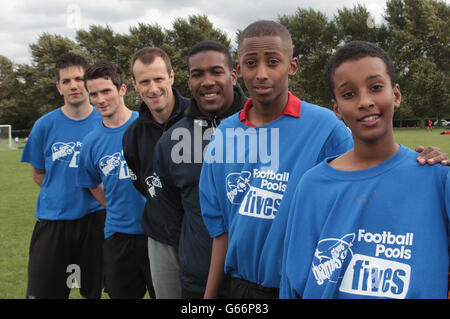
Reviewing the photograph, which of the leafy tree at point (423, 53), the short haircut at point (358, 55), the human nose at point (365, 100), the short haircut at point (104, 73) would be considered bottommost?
the human nose at point (365, 100)

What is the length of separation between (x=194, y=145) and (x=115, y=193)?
1.32 metres

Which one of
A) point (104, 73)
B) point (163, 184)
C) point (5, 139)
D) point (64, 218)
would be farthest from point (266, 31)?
point (5, 139)

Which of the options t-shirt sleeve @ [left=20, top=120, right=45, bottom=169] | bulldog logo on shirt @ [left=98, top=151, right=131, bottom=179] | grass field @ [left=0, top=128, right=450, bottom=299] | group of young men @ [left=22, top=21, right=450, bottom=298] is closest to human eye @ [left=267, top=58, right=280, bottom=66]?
group of young men @ [left=22, top=21, right=450, bottom=298]

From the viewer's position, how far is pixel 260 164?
2.24 m

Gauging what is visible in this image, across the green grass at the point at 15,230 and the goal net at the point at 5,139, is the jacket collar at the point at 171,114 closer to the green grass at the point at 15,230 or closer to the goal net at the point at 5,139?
the green grass at the point at 15,230

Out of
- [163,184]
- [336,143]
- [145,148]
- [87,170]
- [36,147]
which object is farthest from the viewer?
[36,147]

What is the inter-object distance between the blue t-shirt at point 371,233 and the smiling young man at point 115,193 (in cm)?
230

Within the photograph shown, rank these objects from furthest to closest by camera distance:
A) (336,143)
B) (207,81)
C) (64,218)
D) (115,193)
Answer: (64,218)
(115,193)
(207,81)
(336,143)

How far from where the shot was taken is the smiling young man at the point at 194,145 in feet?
9.23

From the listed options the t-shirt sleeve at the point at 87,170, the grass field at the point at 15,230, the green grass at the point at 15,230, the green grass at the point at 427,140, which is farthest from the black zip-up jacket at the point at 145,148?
the green grass at the point at 427,140

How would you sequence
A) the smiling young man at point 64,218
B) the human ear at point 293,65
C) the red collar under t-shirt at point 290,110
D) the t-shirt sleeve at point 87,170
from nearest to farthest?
the red collar under t-shirt at point 290,110 < the human ear at point 293,65 < the t-shirt sleeve at point 87,170 < the smiling young man at point 64,218

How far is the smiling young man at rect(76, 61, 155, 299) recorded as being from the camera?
12.7ft

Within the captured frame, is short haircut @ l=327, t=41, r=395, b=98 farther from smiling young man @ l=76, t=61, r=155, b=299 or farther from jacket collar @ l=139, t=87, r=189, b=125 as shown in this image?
smiling young man @ l=76, t=61, r=155, b=299

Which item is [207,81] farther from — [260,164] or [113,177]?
[113,177]
